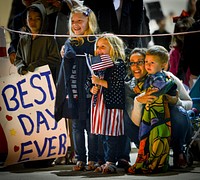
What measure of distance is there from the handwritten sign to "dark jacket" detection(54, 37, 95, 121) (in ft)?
0.34

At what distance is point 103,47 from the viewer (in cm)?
497

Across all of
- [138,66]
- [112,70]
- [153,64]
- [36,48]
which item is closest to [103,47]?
[112,70]

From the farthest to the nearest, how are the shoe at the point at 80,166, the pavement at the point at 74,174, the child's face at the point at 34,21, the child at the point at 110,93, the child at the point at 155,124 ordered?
1. the child's face at the point at 34,21
2. the shoe at the point at 80,166
3. the child at the point at 110,93
4. the child at the point at 155,124
5. the pavement at the point at 74,174

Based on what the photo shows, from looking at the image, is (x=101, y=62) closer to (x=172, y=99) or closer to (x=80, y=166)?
(x=172, y=99)

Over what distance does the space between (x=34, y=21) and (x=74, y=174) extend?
4.99 feet

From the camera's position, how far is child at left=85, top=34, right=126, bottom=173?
494 cm

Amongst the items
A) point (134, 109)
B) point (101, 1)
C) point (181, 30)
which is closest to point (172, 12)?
point (181, 30)

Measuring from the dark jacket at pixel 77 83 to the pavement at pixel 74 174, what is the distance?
0.53m

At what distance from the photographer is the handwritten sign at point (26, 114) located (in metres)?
5.14

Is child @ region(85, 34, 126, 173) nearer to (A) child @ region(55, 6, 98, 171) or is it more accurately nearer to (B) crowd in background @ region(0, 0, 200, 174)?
(B) crowd in background @ region(0, 0, 200, 174)

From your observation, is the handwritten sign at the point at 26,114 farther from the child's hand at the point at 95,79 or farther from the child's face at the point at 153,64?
the child's face at the point at 153,64

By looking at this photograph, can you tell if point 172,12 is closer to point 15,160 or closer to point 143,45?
point 143,45

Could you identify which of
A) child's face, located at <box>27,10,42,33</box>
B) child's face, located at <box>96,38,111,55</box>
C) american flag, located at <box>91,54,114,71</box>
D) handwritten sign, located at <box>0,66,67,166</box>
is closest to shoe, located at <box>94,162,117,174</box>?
handwritten sign, located at <box>0,66,67,166</box>

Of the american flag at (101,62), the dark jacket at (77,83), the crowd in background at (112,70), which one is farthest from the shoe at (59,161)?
the american flag at (101,62)
